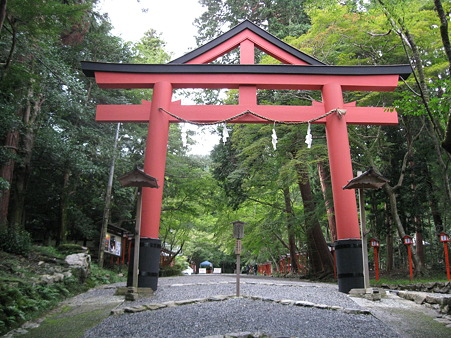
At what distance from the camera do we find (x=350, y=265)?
6680mm

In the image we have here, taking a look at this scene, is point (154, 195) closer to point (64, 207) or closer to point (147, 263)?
point (147, 263)

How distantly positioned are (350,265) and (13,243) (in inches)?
340

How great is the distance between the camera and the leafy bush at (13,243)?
962 cm

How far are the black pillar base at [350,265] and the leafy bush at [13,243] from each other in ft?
27.3

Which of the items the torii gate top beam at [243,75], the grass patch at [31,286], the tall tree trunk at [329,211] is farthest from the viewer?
the tall tree trunk at [329,211]

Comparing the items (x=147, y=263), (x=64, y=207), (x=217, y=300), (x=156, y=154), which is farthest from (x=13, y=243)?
(x=217, y=300)

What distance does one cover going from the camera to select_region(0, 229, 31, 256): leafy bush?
31.6 ft

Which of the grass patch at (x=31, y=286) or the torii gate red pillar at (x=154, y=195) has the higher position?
the torii gate red pillar at (x=154, y=195)

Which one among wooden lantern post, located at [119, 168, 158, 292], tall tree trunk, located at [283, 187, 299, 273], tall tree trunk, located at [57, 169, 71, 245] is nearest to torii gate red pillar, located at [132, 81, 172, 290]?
wooden lantern post, located at [119, 168, 158, 292]

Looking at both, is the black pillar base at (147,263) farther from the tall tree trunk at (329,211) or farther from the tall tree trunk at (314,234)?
the tall tree trunk at (329,211)

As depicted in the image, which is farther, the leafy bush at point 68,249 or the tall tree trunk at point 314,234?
the tall tree trunk at point 314,234

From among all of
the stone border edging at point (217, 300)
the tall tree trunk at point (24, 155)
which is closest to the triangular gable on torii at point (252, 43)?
the stone border edging at point (217, 300)

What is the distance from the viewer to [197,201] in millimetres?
18438

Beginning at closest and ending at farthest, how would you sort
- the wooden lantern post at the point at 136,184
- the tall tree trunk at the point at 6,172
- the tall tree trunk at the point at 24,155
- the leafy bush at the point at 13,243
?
the wooden lantern post at the point at 136,184 → the leafy bush at the point at 13,243 → the tall tree trunk at the point at 6,172 → the tall tree trunk at the point at 24,155
